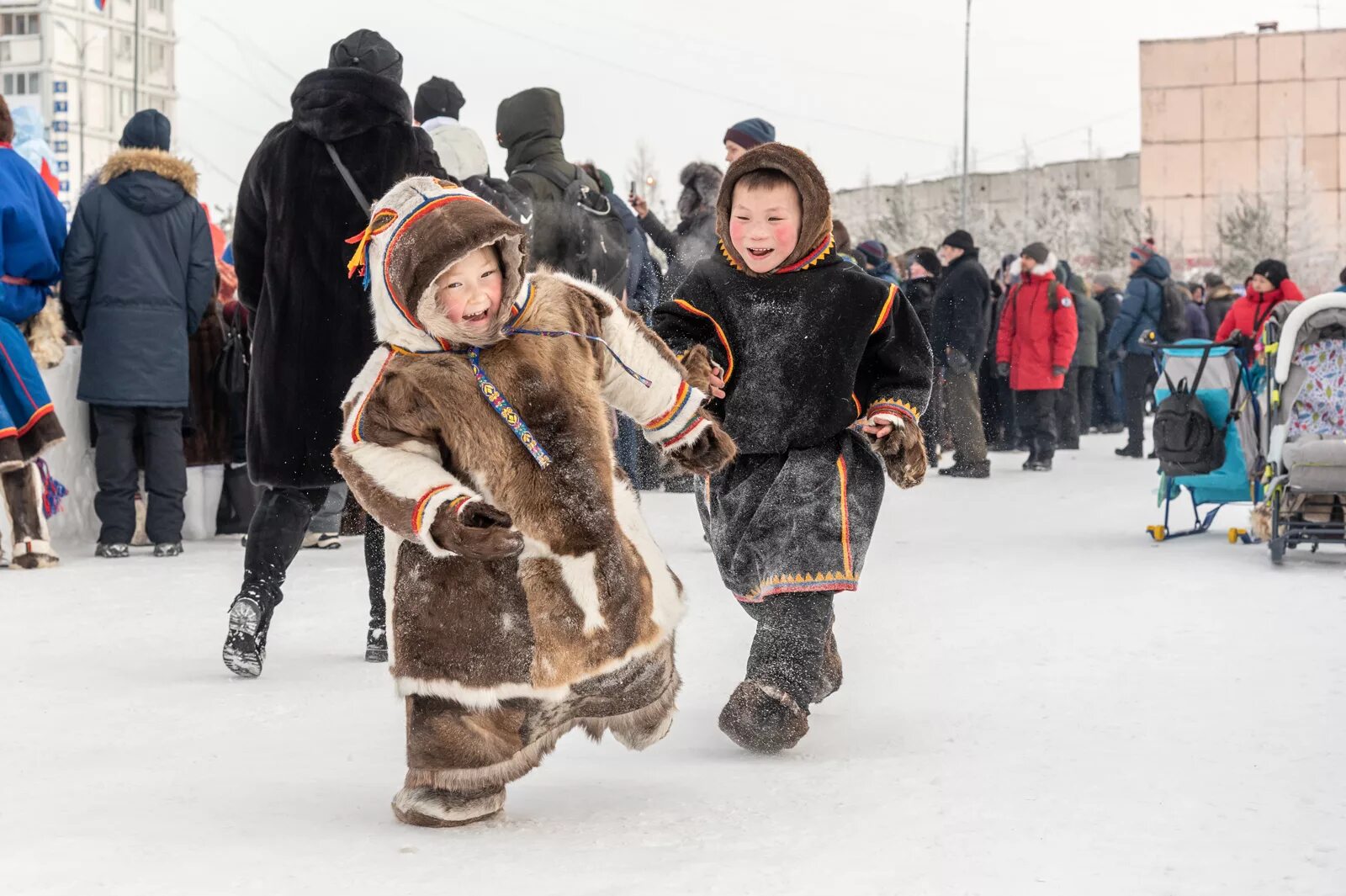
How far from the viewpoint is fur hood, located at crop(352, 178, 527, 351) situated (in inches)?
147

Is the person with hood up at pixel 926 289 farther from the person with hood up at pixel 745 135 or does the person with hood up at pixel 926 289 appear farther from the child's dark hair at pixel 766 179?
the child's dark hair at pixel 766 179

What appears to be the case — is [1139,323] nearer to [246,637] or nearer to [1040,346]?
[1040,346]

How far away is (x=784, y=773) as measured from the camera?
170 inches

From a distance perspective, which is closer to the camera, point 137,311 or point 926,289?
point 137,311

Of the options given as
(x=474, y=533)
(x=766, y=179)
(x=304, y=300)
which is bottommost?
(x=474, y=533)

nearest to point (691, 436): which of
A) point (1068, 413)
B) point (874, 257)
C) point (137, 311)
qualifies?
point (137, 311)

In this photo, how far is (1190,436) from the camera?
9.06m

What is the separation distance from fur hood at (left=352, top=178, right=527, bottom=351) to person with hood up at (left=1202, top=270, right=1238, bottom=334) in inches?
616

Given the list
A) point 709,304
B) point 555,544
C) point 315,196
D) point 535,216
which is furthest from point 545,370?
point 535,216

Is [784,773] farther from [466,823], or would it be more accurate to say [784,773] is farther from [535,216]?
[535,216]

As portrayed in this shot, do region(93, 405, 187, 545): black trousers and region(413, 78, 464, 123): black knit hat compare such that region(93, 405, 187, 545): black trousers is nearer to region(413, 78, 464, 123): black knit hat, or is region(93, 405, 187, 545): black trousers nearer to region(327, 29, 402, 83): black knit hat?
region(413, 78, 464, 123): black knit hat

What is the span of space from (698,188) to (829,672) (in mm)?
5674

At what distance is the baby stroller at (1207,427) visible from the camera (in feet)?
29.7

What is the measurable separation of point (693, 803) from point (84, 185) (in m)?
6.28
